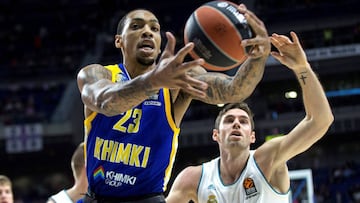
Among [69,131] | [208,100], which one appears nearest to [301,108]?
[69,131]

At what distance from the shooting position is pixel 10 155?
21.1 metres

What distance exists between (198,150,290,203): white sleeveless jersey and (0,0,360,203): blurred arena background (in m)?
13.0

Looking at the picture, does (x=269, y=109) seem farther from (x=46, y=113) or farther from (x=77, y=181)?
(x=77, y=181)

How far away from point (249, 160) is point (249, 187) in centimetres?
25

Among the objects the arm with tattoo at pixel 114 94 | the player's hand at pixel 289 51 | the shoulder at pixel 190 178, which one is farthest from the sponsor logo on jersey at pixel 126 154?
the shoulder at pixel 190 178

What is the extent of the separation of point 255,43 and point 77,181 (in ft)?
9.74

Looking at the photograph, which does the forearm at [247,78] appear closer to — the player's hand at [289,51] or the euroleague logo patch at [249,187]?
the player's hand at [289,51]

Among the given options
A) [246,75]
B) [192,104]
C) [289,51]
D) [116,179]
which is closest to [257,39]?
[246,75]

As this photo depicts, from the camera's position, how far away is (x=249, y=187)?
4.46 m

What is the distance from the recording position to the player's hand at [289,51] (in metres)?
3.80

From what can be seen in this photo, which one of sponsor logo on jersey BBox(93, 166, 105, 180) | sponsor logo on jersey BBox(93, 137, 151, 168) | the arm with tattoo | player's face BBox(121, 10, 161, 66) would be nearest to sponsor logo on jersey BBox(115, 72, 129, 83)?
player's face BBox(121, 10, 161, 66)

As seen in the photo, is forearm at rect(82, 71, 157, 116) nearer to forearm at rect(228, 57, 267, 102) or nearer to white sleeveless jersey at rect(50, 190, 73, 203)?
forearm at rect(228, 57, 267, 102)

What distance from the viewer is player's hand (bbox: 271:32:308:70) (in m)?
3.80

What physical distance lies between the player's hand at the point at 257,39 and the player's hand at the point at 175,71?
0.54 metres
